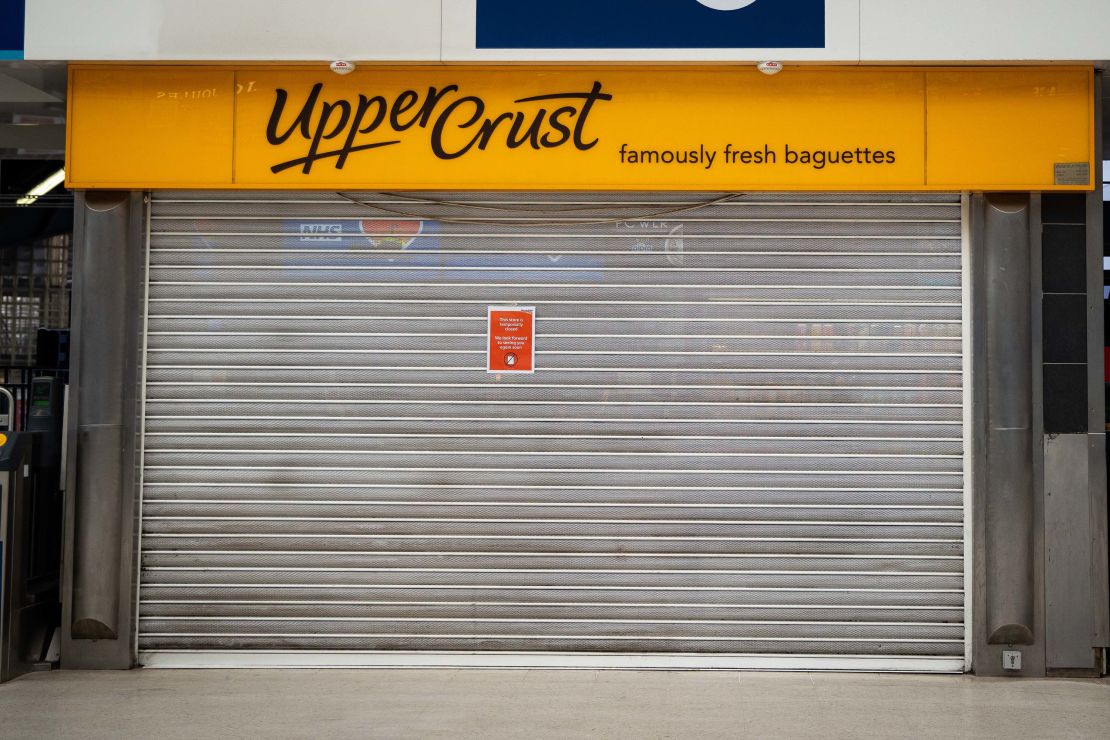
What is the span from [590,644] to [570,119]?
129 inches

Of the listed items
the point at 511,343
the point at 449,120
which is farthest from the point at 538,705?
the point at 449,120

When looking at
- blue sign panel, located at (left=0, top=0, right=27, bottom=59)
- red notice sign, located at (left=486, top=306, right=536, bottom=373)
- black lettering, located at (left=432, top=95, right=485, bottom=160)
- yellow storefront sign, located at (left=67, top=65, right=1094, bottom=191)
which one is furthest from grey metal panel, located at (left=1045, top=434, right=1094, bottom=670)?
blue sign panel, located at (left=0, top=0, right=27, bottom=59)

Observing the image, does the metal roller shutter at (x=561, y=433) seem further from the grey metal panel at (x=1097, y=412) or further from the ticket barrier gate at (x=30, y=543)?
the grey metal panel at (x=1097, y=412)

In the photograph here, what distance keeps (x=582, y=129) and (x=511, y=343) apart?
4.60 feet

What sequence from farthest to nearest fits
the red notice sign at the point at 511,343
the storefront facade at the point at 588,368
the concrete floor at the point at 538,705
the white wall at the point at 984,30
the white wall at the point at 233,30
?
the red notice sign at the point at 511,343 < the storefront facade at the point at 588,368 < the white wall at the point at 233,30 < the white wall at the point at 984,30 < the concrete floor at the point at 538,705

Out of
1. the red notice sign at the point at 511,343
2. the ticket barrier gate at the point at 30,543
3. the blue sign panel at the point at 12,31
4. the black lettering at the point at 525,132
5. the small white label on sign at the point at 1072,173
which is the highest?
the blue sign panel at the point at 12,31

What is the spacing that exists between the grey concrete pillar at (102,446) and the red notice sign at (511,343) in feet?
7.38

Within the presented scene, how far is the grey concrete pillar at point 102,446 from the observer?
6633 millimetres

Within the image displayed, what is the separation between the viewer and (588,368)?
6.71 meters

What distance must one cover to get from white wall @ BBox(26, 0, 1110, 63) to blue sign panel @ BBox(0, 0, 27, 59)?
0.25 feet

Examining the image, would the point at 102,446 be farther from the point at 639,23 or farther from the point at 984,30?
the point at 984,30

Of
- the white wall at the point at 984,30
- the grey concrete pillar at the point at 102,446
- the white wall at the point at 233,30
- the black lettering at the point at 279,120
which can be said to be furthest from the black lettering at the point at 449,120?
the white wall at the point at 984,30

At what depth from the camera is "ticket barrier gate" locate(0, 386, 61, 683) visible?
21.0ft

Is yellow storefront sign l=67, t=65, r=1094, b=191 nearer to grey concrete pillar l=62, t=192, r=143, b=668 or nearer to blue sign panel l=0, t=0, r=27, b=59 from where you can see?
blue sign panel l=0, t=0, r=27, b=59
